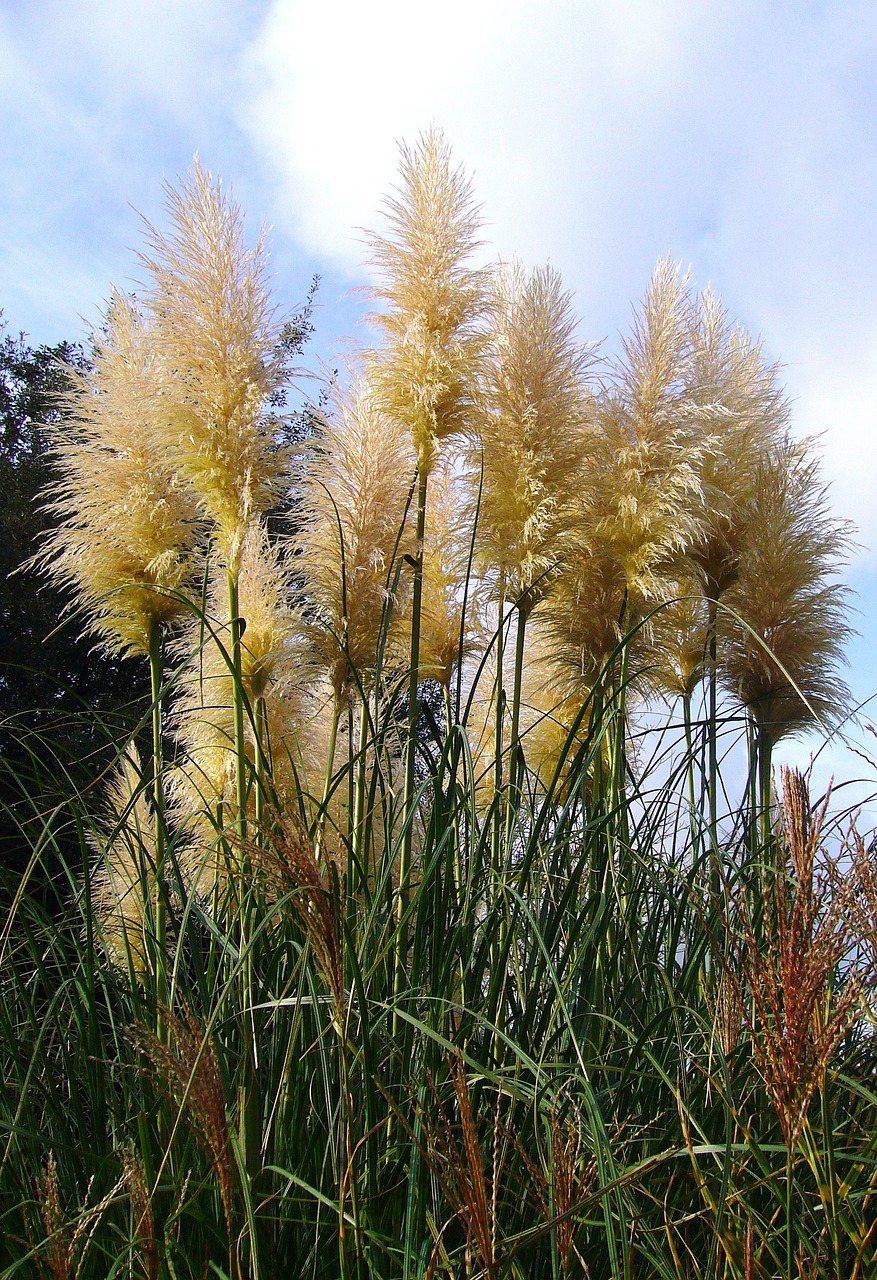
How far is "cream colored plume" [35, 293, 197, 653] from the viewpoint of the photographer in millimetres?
3816

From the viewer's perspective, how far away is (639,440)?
4.02m

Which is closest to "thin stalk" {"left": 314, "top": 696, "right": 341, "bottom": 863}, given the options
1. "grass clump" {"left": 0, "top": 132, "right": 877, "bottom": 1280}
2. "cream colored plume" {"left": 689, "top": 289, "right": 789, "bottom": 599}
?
"grass clump" {"left": 0, "top": 132, "right": 877, "bottom": 1280}

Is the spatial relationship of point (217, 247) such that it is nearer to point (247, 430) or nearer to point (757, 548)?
point (247, 430)

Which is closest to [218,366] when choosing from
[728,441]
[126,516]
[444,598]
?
[126,516]

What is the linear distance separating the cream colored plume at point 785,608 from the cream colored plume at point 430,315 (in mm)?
1643

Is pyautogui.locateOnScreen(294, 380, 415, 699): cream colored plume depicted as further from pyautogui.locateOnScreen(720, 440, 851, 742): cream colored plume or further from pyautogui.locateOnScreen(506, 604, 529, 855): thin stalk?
pyautogui.locateOnScreen(720, 440, 851, 742): cream colored plume

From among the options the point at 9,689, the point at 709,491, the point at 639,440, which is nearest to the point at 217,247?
the point at 639,440

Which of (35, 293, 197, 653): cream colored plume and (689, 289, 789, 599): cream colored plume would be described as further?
(689, 289, 789, 599): cream colored plume

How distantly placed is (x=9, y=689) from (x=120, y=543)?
1034 cm

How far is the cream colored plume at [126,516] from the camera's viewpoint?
12.5 ft

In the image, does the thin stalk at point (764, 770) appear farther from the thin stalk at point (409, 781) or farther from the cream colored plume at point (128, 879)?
the cream colored plume at point (128, 879)

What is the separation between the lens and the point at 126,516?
12.6 ft

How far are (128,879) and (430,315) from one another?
216 centimetres

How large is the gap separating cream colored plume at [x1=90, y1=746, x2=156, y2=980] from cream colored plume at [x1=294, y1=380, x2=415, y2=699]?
2.99 ft
